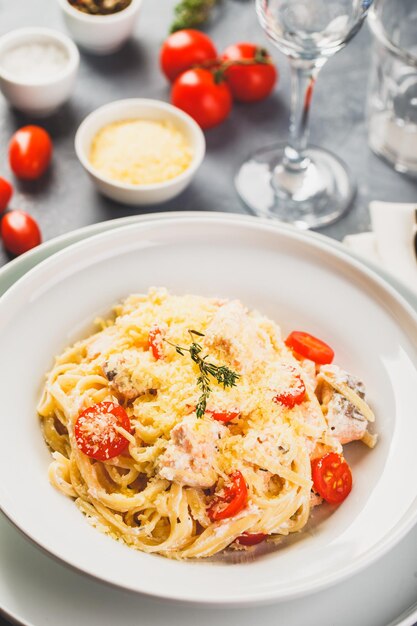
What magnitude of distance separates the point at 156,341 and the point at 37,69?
10.6ft

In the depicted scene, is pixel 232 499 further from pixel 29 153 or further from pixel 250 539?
pixel 29 153

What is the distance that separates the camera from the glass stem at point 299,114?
5844 millimetres

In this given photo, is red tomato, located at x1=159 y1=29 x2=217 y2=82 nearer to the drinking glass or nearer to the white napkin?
the drinking glass

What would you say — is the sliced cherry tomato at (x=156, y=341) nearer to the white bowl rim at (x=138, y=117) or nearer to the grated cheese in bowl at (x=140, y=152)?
the white bowl rim at (x=138, y=117)

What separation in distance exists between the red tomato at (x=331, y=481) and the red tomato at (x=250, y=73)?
12.1 feet

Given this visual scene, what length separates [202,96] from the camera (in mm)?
6559

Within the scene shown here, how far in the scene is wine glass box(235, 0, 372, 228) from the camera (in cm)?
549

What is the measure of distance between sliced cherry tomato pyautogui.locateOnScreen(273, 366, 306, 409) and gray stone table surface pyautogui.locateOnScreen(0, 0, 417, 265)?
2.22m

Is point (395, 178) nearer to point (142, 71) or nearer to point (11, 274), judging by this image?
point (142, 71)

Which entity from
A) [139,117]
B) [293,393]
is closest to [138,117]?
[139,117]

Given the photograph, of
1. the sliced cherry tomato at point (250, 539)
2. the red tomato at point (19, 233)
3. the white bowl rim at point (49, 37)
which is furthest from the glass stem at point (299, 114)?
the sliced cherry tomato at point (250, 539)

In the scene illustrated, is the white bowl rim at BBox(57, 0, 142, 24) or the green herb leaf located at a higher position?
the white bowl rim at BBox(57, 0, 142, 24)

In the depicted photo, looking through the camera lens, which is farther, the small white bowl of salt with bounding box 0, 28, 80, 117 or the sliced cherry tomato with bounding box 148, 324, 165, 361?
the small white bowl of salt with bounding box 0, 28, 80, 117

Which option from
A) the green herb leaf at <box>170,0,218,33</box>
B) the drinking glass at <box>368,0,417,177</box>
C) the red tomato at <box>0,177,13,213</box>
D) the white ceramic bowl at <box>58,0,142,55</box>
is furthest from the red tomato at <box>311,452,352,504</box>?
the green herb leaf at <box>170,0,218,33</box>
